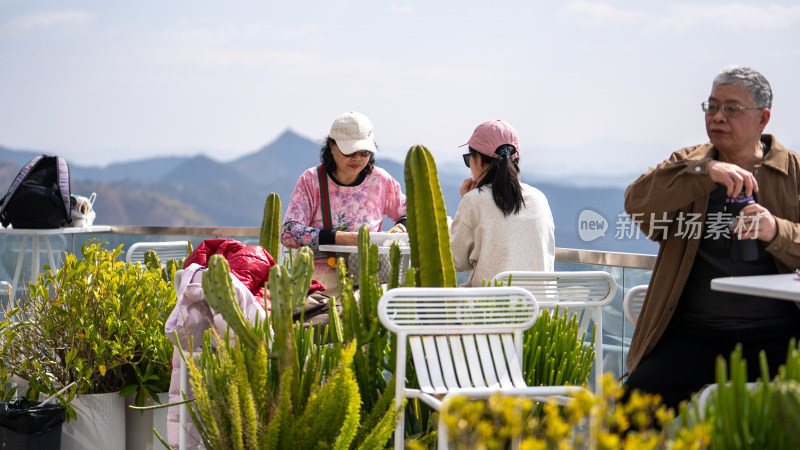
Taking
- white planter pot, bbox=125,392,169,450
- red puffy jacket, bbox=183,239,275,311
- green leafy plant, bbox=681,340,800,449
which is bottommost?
white planter pot, bbox=125,392,169,450

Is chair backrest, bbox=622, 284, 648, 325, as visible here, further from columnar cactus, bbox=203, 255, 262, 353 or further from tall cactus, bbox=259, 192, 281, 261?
tall cactus, bbox=259, 192, 281, 261

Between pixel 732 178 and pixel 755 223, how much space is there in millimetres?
148

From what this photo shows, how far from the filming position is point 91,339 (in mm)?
3475

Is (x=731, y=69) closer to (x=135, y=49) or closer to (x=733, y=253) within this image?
(x=733, y=253)

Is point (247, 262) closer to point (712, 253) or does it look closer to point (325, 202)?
point (325, 202)

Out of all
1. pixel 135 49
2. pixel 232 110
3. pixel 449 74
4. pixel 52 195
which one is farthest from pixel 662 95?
pixel 52 195

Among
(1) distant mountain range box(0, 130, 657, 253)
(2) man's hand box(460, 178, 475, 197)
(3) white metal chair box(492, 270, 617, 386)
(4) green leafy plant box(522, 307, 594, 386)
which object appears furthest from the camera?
(1) distant mountain range box(0, 130, 657, 253)

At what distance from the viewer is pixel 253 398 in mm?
2463

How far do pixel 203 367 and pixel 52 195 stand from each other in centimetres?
393

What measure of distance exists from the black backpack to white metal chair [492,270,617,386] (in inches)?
153

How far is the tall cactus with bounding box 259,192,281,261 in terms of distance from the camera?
13.9ft

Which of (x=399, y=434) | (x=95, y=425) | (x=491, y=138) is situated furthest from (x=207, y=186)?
(x=399, y=434)

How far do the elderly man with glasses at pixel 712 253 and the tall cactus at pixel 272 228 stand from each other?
1974 millimetres

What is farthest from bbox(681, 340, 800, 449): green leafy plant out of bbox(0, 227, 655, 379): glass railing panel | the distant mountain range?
the distant mountain range
